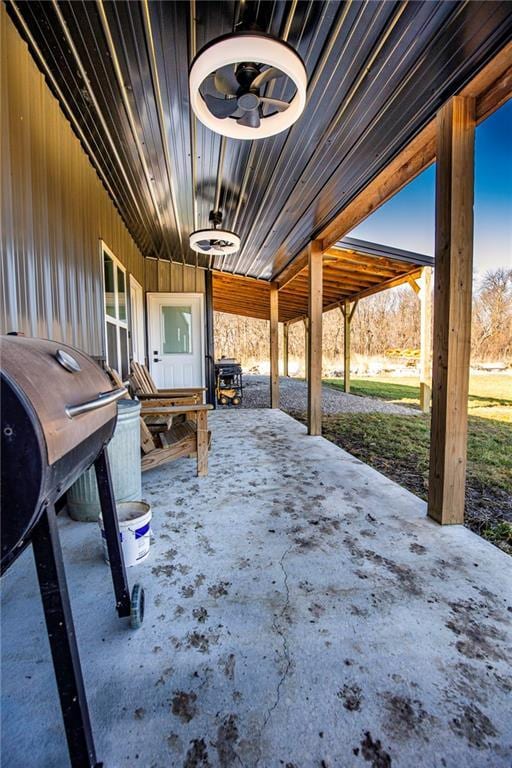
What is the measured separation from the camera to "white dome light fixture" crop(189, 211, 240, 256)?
3.70m

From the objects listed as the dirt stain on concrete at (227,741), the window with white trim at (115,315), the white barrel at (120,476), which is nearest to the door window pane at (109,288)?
the window with white trim at (115,315)

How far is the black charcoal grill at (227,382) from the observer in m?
7.53

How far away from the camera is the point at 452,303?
6.70 feet

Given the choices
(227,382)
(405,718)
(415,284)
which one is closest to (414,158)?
(405,718)

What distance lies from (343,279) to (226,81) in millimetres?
5541

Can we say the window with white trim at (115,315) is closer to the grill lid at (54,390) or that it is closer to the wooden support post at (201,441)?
the wooden support post at (201,441)

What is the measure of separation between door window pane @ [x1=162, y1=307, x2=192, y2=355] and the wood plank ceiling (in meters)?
3.09

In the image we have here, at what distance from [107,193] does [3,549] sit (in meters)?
3.84

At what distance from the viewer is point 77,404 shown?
90cm

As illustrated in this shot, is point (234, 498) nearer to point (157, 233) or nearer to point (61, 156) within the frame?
Answer: point (61, 156)

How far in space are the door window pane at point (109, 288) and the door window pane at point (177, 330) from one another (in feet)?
8.21

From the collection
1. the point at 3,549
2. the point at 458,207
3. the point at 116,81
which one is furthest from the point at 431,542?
the point at 116,81

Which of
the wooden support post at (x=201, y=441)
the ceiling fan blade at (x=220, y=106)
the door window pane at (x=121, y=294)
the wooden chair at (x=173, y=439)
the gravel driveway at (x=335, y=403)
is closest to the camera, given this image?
the ceiling fan blade at (x=220, y=106)

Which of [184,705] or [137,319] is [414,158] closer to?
[184,705]
